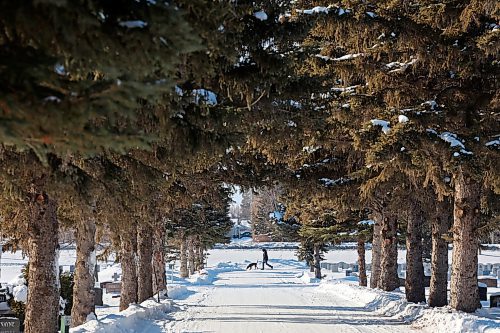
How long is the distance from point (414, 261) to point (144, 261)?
8.92 m

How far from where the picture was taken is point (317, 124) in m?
9.47

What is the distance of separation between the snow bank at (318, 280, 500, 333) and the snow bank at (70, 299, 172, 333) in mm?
6714

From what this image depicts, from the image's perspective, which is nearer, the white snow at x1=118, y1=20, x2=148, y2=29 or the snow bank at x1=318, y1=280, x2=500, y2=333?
the white snow at x1=118, y1=20, x2=148, y2=29

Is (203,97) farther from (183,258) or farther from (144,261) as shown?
(183,258)

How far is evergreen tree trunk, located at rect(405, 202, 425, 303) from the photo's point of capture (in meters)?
18.6

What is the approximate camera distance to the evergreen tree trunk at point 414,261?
18625 mm

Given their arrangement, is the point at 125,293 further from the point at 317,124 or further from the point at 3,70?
the point at 3,70

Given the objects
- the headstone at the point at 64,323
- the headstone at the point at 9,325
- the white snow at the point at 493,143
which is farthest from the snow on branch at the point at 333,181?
the headstone at the point at 9,325

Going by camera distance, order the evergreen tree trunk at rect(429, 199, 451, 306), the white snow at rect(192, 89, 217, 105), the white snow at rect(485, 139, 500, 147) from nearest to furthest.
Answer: the white snow at rect(192, 89, 217, 105)
the white snow at rect(485, 139, 500, 147)
the evergreen tree trunk at rect(429, 199, 451, 306)

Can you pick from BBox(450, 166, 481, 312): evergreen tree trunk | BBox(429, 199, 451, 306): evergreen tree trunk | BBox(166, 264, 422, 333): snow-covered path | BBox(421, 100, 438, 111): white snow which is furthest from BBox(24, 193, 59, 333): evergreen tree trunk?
BBox(429, 199, 451, 306): evergreen tree trunk

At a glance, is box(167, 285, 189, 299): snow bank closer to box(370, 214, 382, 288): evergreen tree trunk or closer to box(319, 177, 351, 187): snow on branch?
box(370, 214, 382, 288): evergreen tree trunk

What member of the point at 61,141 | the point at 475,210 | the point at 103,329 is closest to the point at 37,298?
the point at 103,329

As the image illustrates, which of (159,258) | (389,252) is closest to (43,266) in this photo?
(389,252)

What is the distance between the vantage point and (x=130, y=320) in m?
13.7
